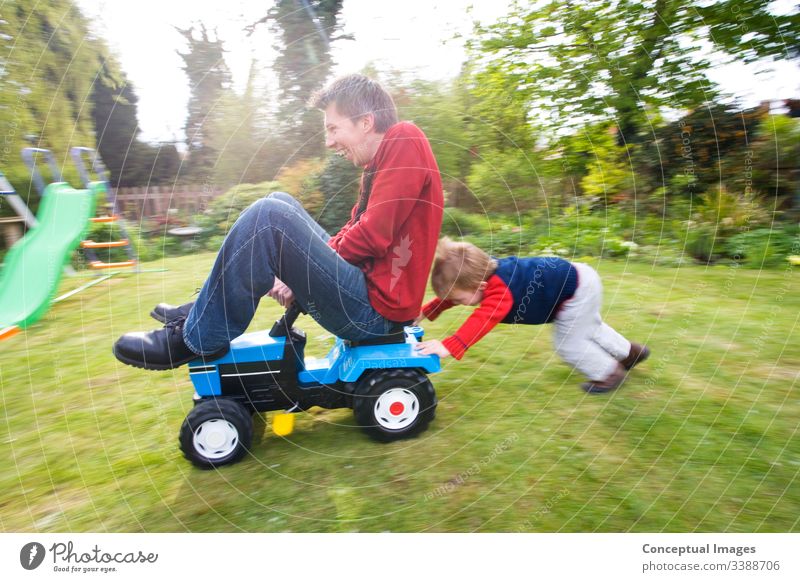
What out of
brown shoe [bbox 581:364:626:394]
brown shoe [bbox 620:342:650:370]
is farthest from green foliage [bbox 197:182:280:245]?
brown shoe [bbox 620:342:650:370]

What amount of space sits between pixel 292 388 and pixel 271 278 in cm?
47

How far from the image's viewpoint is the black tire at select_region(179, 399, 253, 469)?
1698 millimetres

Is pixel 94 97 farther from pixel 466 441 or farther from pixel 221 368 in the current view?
pixel 466 441

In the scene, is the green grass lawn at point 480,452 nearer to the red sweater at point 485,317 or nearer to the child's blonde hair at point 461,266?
the red sweater at point 485,317

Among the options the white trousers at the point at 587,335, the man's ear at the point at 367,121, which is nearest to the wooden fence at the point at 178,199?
the man's ear at the point at 367,121

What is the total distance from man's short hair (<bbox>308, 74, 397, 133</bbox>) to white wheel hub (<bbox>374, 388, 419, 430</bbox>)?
0.91 m

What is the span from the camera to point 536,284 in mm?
1993

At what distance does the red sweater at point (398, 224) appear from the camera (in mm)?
1556

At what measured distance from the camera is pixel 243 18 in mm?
2234

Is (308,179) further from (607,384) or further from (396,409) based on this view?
(607,384)

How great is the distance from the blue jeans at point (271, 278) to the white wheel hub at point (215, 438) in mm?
256
